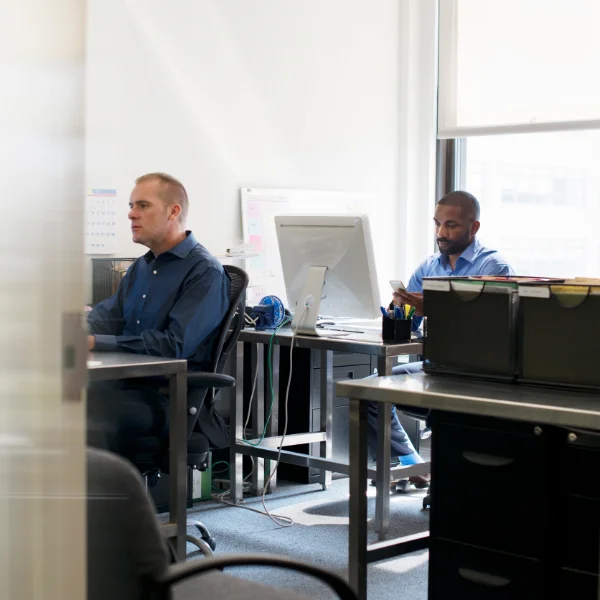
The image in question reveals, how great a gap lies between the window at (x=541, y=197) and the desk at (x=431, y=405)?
265 cm

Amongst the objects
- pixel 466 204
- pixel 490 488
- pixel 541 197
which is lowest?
pixel 490 488

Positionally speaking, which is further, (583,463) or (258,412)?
(258,412)

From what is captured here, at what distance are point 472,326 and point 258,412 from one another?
1.82 metres

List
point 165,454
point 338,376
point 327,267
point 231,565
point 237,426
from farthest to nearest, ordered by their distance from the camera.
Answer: point 338,376 < point 237,426 < point 327,267 < point 165,454 < point 231,565

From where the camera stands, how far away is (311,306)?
358 cm

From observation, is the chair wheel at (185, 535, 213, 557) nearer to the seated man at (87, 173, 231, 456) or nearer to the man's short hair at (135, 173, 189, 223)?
the seated man at (87, 173, 231, 456)

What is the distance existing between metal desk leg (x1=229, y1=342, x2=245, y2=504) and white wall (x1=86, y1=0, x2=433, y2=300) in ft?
→ 1.89

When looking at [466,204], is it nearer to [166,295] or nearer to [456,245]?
[456,245]

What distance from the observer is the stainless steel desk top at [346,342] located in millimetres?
3230

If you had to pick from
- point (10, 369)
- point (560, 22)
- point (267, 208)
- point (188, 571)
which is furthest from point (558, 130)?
point (10, 369)

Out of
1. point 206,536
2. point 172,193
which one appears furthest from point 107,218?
point 206,536

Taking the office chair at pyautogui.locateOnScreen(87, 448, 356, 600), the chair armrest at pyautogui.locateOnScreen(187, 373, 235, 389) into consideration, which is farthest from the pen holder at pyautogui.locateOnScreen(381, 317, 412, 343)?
the office chair at pyautogui.locateOnScreen(87, 448, 356, 600)

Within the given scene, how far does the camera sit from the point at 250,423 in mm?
4094

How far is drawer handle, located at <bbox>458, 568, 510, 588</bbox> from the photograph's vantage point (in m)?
2.18
